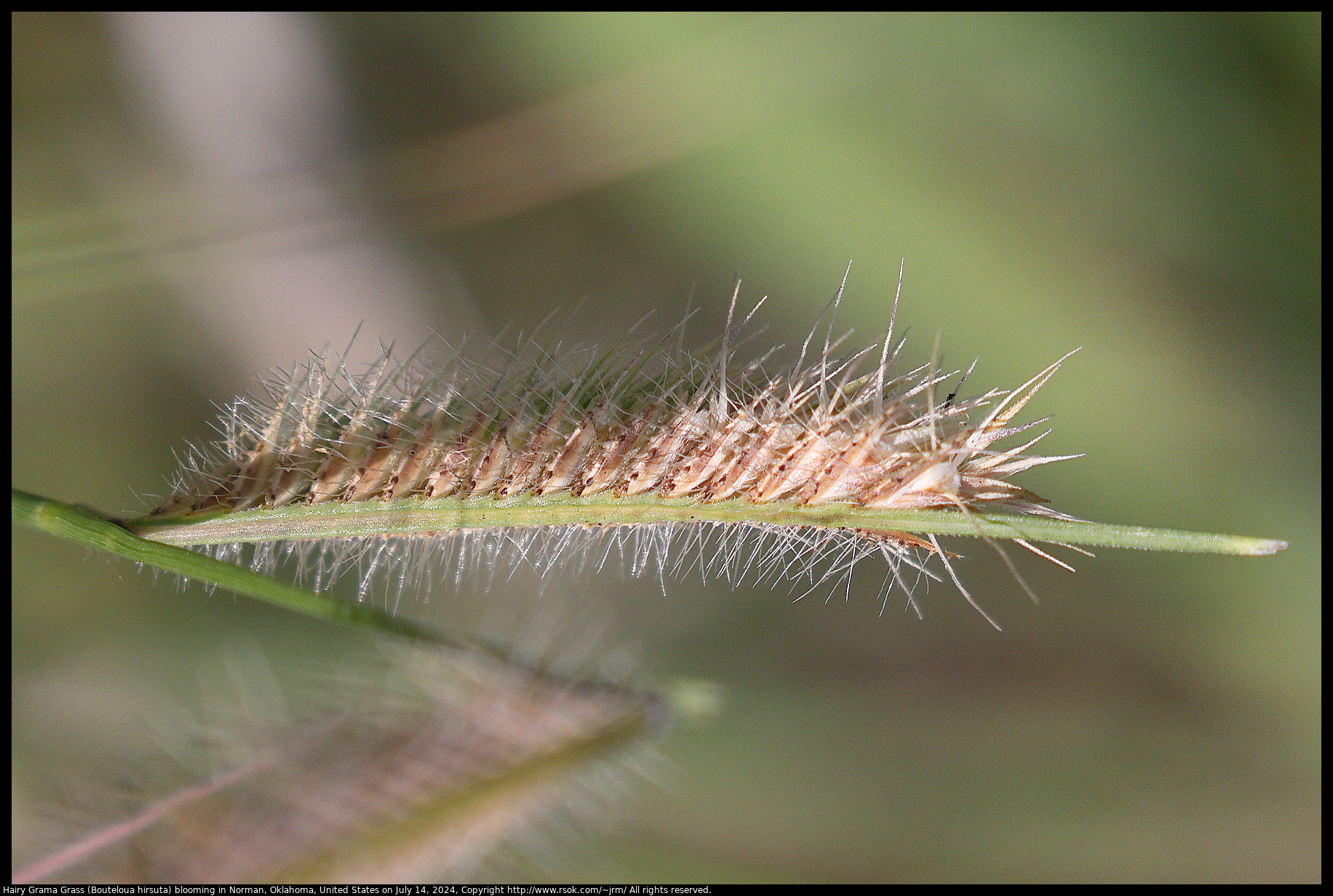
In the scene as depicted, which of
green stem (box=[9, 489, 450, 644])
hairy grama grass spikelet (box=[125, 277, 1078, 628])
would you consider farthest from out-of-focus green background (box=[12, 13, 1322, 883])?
green stem (box=[9, 489, 450, 644])

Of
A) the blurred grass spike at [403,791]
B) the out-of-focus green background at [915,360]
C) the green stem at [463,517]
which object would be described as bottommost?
the blurred grass spike at [403,791]

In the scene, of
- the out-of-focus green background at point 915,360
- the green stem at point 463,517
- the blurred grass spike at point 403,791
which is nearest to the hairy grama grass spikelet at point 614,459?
the green stem at point 463,517

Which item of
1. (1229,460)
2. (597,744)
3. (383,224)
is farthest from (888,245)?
(383,224)

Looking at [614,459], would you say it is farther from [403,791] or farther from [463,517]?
[403,791]

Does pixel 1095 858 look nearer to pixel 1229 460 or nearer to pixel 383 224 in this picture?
pixel 1229 460

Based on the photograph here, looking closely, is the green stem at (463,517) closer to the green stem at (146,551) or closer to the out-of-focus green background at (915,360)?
the green stem at (146,551)

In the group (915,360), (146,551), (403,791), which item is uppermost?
(915,360)

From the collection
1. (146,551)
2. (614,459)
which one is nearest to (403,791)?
(146,551)
